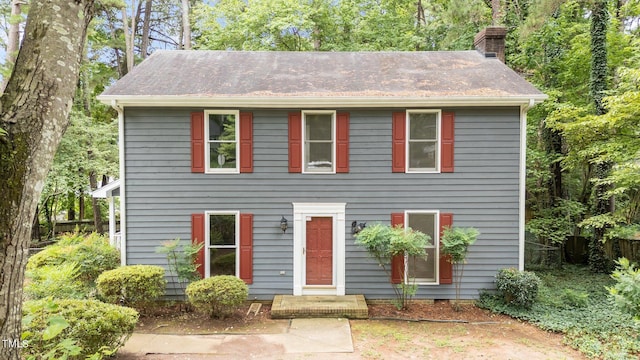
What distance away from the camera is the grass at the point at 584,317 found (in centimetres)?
548

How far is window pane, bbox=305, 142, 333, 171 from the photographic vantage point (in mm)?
7711

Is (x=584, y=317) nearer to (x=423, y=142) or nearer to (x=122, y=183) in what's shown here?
(x=423, y=142)

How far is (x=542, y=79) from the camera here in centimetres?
1159

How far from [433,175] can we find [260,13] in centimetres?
1109

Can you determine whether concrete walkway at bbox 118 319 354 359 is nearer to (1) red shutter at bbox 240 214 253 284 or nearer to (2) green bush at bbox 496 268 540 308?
(1) red shutter at bbox 240 214 253 284

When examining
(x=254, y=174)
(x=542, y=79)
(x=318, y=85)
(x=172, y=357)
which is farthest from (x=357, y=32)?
(x=172, y=357)

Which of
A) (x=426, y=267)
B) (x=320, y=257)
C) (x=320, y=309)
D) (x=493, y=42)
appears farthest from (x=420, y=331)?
(x=493, y=42)

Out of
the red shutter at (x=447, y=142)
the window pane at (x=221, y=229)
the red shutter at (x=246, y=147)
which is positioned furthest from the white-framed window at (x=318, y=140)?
the red shutter at (x=447, y=142)

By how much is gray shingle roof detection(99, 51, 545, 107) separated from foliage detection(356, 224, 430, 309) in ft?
9.50

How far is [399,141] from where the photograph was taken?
756 centimetres

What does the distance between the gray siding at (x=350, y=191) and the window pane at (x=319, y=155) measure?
1.01 ft

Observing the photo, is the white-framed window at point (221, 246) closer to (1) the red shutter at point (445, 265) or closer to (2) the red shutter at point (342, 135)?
(2) the red shutter at point (342, 135)

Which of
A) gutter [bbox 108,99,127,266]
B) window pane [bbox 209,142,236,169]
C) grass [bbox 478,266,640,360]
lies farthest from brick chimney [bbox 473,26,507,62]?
gutter [bbox 108,99,127,266]

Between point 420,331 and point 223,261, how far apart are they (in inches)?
175
